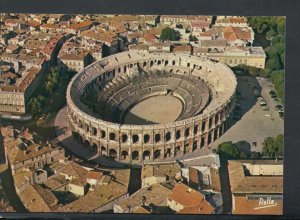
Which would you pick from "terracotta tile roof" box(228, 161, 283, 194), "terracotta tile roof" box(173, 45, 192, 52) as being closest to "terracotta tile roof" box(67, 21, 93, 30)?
"terracotta tile roof" box(173, 45, 192, 52)


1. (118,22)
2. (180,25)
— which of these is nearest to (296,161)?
(180,25)

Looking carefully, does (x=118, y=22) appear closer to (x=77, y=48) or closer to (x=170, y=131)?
(x=77, y=48)

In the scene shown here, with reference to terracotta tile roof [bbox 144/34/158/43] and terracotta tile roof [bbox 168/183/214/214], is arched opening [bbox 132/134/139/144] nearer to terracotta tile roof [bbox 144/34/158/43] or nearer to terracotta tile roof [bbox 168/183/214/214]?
terracotta tile roof [bbox 168/183/214/214]

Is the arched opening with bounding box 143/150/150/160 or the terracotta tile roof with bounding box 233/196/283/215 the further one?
the arched opening with bounding box 143/150/150/160

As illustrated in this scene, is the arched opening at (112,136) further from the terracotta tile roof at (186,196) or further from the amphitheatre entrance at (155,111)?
the terracotta tile roof at (186,196)

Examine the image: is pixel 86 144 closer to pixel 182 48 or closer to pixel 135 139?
pixel 135 139

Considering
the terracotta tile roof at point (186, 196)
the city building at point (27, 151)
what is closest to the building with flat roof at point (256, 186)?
the terracotta tile roof at point (186, 196)

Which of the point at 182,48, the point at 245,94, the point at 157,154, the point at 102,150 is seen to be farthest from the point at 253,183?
the point at 182,48
